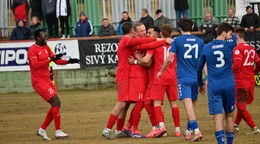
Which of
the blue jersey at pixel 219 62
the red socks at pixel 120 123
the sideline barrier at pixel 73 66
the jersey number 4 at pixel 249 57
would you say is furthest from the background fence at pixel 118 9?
the blue jersey at pixel 219 62

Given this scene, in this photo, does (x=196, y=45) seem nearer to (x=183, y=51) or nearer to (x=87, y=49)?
(x=183, y=51)

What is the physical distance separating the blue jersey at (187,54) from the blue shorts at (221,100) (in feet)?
6.57

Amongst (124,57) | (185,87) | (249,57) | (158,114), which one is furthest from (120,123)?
(249,57)

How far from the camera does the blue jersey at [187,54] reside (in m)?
18.2

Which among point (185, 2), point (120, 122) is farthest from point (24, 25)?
point (120, 122)

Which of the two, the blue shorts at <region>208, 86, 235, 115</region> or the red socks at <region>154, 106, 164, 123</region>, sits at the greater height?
the blue shorts at <region>208, 86, 235, 115</region>

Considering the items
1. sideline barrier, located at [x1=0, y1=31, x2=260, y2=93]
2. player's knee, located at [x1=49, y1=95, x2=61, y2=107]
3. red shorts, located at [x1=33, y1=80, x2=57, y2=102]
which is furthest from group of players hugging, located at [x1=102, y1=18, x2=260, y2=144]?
sideline barrier, located at [x1=0, y1=31, x2=260, y2=93]

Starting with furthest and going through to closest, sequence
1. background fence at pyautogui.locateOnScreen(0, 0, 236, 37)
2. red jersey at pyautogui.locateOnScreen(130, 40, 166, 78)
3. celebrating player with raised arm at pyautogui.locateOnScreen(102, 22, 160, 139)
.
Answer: background fence at pyautogui.locateOnScreen(0, 0, 236, 37), celebrating player with raised arm at pyautogui.locateOnScreen(102, 22, 160, 139), red jersey at pyautogui.locateOnScreen(130, 40, 166, 78)

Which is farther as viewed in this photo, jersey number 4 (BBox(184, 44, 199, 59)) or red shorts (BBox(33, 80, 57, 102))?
red shorts (BBox(33, 80, 57, 102))

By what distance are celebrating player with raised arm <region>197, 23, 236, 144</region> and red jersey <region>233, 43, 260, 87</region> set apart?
2.84 m

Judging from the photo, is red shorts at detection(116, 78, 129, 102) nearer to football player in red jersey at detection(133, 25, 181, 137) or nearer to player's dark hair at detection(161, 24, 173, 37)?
football player in red jersey at detection(133, 25, 181, 137)

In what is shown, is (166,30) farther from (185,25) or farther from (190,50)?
(190,50)

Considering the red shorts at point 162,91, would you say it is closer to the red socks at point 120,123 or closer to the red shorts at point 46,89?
the red socks at point 120,123

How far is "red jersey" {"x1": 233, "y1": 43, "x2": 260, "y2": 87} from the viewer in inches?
760
